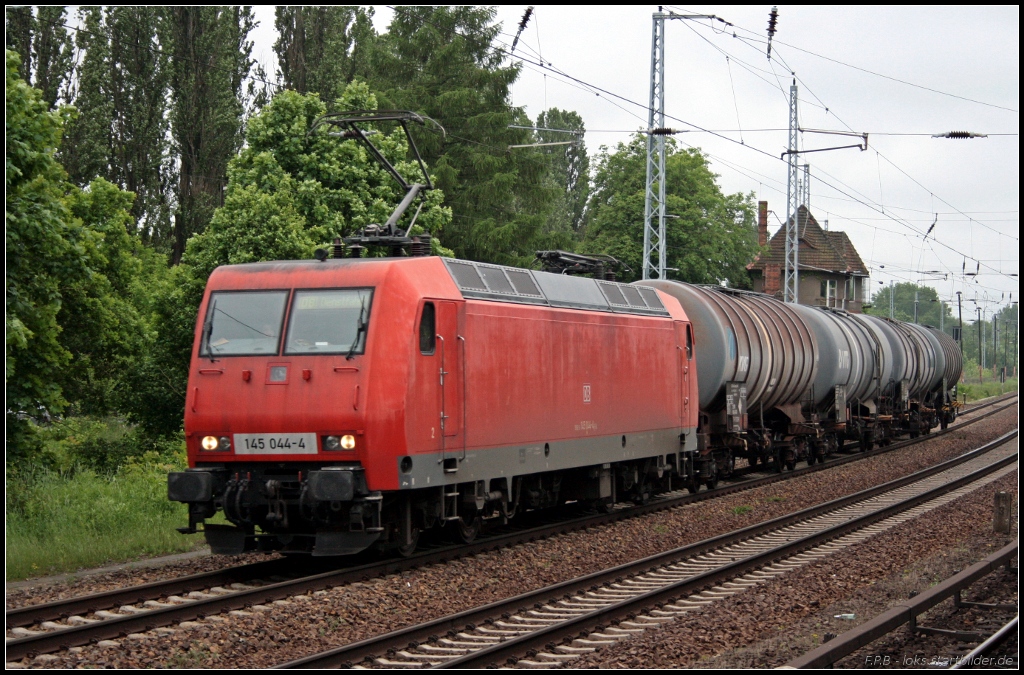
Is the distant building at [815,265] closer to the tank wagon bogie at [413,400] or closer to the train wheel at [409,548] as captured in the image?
the tank wagon bogie at [413,400]

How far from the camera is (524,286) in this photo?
591 inches

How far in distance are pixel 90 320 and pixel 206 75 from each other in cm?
2516

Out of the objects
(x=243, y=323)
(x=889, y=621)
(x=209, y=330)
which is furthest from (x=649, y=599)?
(x=209, y=330)

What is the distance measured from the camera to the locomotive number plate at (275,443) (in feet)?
38.6

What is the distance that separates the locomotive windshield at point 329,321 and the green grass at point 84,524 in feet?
→ 12.4

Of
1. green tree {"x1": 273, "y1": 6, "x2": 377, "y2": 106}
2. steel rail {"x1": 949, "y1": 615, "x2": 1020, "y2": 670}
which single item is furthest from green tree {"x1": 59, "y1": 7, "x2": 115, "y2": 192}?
steel rail {"x1": 949, "y1": 615, "x2": 1020, "y2": 670}

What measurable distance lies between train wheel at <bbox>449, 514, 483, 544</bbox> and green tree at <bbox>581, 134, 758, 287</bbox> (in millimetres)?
45958

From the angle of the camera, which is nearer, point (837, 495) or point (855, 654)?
point (855, 654)

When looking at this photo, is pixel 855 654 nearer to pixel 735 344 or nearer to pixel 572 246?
pixel 735 344

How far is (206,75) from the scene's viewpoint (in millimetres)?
42719

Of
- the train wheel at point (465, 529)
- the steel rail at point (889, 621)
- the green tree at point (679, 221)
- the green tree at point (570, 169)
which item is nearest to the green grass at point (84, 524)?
the train wheel at point (465, 529)

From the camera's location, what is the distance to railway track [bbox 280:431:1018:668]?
29.6 ft

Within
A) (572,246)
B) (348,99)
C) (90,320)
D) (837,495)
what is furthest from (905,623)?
(572,246)

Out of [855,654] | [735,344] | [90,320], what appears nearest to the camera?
[855,654]
